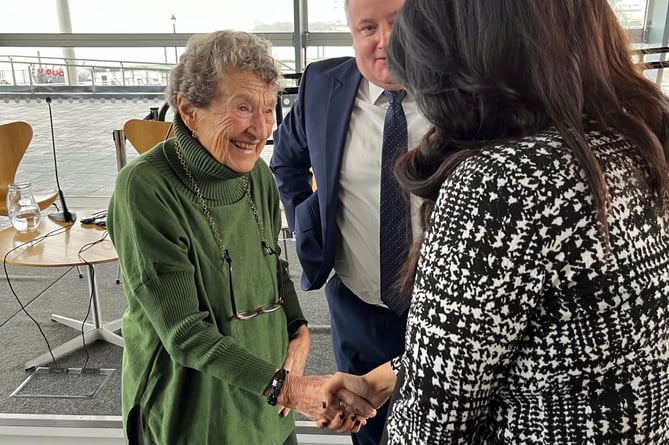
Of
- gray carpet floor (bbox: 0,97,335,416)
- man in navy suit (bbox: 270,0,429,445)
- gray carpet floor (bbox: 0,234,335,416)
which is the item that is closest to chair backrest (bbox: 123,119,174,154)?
gray carpet floor (bbox: 0,97,335,416)

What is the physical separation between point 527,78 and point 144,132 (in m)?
3.71

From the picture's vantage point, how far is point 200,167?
1323mm

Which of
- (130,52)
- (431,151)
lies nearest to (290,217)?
(431,151)

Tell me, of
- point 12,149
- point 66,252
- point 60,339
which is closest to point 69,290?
point 60,339

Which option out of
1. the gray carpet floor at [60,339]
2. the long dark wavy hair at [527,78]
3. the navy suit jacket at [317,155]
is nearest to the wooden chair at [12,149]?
the gray carpet floor at [60,339]

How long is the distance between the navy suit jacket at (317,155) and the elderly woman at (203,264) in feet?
0.87

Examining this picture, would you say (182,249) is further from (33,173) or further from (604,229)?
(33,173)

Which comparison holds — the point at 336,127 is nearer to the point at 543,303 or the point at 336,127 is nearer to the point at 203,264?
the point at 203,264

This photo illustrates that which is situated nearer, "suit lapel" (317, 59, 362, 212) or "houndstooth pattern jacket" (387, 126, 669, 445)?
"houndstooth pattern jacket" (387, 126, 669, 445)

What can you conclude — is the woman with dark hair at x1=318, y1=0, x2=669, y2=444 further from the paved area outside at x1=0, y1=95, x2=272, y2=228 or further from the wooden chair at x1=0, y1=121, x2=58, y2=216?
the paved area outside at x1=0, y1=95, x2=272, y2=228

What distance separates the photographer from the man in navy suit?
1632 mm

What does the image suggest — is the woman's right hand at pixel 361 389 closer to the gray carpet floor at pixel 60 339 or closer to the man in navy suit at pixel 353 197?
the man in navy suit at pixel 353 197

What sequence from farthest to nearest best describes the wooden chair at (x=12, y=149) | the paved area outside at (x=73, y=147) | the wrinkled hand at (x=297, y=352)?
the paved area outside at (x=73, y=147) < the wooden chair at (x=12, y=149) < the wrinkled hand at (x=297, y=352)

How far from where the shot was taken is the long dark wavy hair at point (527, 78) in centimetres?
72
